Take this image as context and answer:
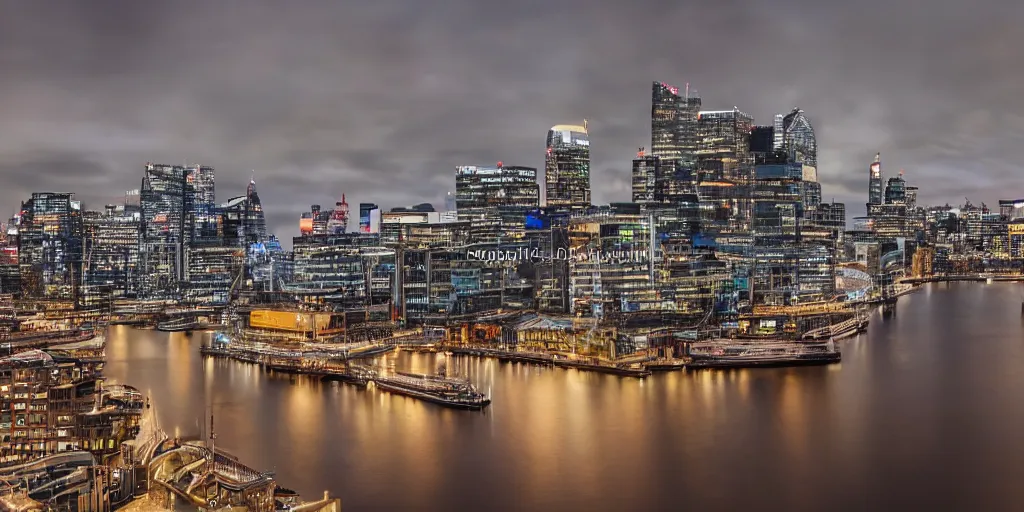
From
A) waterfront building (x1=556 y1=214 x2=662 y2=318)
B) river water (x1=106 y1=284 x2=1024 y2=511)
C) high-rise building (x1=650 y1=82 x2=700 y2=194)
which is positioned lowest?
river water (x1=106 y1=284 x2=1024 y2=511)

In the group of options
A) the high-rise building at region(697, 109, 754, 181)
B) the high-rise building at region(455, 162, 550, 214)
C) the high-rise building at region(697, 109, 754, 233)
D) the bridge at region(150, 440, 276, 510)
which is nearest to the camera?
the bridge at region(150, 440, 276, 510)

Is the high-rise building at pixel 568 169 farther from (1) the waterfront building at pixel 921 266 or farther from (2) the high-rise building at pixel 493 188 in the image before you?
(1) the waterfront building at pixel 921 266

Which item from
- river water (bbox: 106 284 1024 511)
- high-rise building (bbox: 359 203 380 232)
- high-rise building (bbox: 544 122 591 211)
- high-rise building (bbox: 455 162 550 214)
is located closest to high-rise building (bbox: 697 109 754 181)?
high-rise building (bbox: 544 122 591 211)

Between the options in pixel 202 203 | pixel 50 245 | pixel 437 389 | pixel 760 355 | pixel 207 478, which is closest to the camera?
pixel 207 478

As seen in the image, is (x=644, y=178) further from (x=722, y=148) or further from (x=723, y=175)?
(x=723, y=175)

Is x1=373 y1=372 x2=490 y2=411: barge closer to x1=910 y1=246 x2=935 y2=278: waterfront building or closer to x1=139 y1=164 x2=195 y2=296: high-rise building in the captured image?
x1=139 y1=164 x2=195 y2=296: high-rise building

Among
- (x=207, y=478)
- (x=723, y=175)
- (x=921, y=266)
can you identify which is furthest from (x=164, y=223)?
(x=921, y=266)
